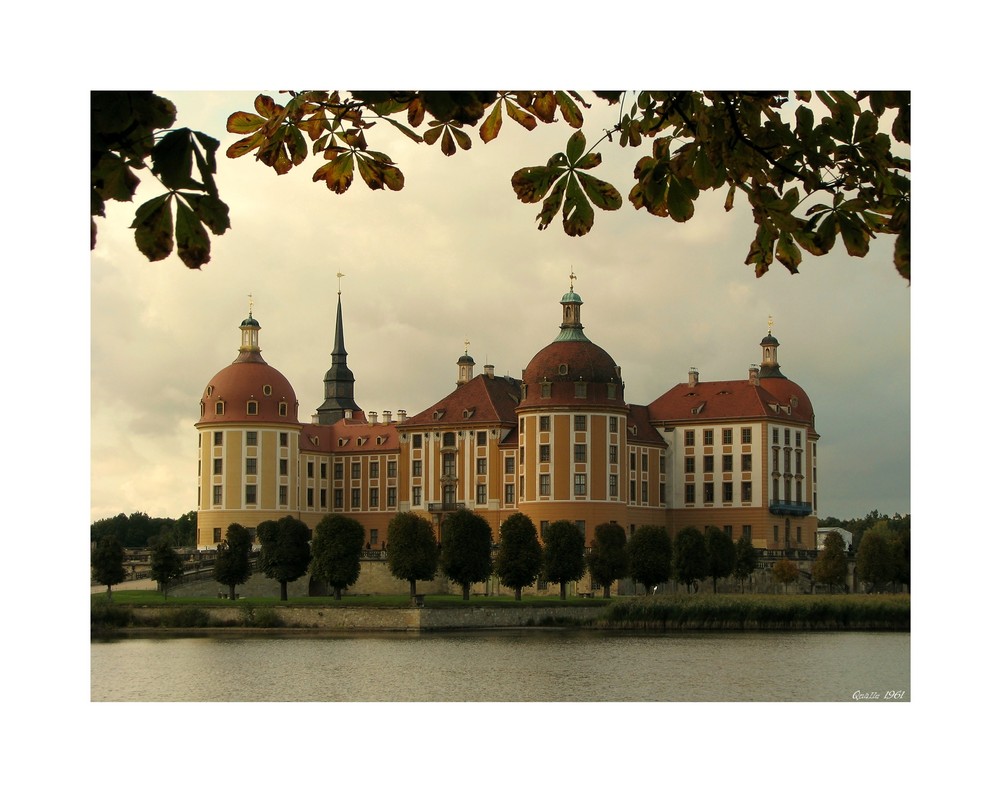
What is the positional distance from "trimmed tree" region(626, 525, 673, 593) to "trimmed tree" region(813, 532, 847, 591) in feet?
15.1

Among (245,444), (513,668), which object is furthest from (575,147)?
(245,444)

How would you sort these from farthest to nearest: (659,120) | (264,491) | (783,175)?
(264,491)
(659,120)
(783,175)

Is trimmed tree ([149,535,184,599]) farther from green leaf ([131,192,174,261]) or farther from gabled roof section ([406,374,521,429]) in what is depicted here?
green leaf ([131,192,174,261])

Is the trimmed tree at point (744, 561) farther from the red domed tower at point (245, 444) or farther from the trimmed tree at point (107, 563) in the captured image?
the trimmed tree at point (107, 563)

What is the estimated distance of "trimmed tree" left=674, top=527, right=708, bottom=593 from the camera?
145ft

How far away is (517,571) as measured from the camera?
43000 mm

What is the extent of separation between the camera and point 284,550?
145 feet

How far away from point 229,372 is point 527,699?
110 ft

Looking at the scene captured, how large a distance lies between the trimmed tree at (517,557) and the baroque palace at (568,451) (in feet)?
23.5

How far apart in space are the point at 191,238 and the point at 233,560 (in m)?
41.8

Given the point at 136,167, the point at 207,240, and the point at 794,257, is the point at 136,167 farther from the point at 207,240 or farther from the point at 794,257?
the point at 794,257

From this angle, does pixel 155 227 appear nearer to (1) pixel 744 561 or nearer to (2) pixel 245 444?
(1) pixel 744 561

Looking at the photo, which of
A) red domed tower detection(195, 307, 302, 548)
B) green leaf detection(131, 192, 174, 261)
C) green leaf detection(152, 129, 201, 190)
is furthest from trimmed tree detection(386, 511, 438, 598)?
green leaf detection(152, 129, 201, 190)
